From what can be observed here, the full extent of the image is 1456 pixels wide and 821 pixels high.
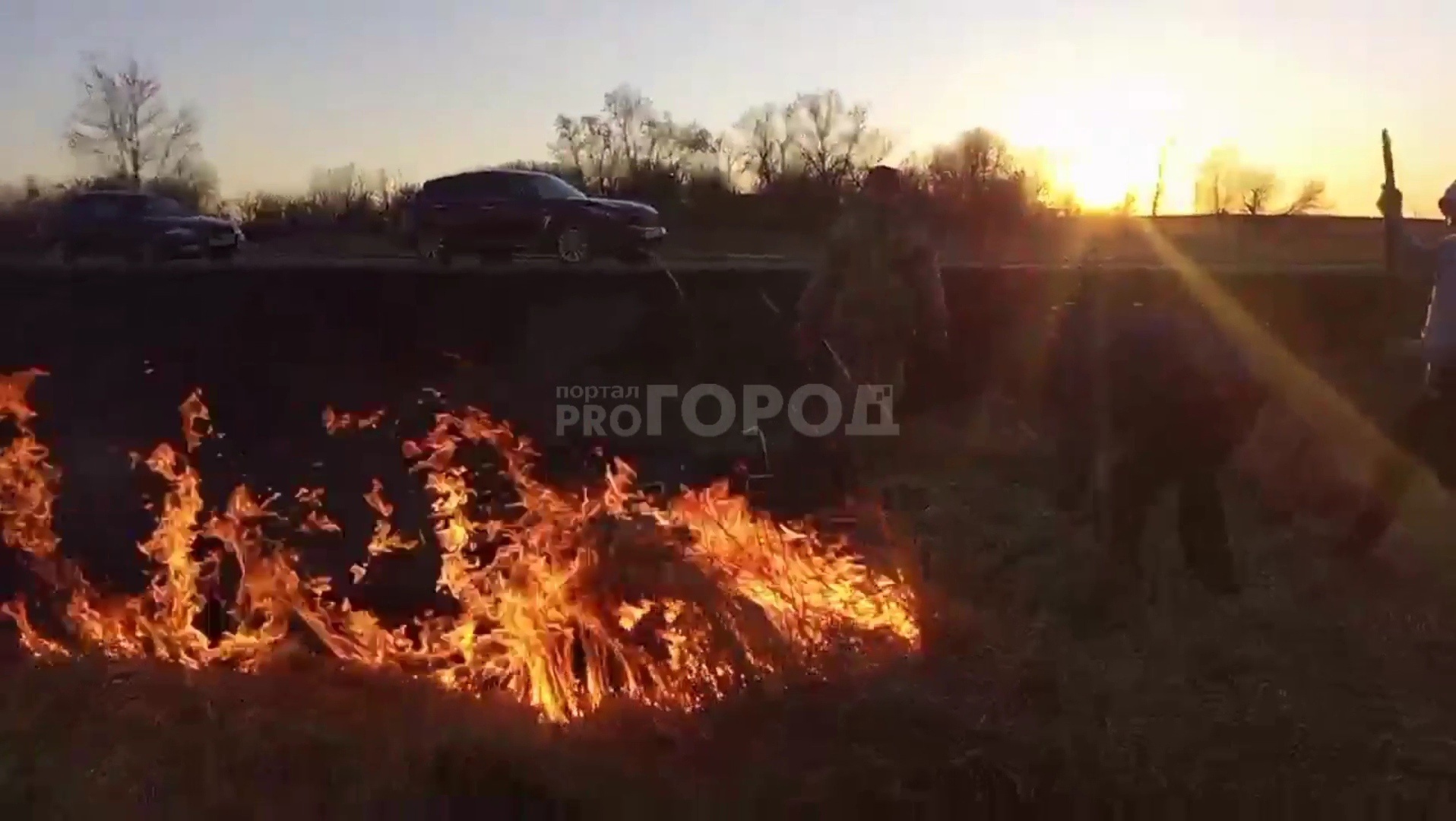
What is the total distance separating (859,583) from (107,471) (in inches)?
332

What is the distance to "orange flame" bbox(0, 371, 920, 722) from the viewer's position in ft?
14.6

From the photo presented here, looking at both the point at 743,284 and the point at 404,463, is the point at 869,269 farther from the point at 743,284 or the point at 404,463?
the point at 743,284

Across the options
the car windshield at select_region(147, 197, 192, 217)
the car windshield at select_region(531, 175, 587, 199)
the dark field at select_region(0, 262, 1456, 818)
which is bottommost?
the dark field at select_region(0, 262, 1456, 818)

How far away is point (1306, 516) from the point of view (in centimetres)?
720

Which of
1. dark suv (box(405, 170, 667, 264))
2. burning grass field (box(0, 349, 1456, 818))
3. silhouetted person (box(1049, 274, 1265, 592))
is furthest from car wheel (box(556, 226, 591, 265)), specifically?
silhouetted person (box(1049, 274, 1265, 592))

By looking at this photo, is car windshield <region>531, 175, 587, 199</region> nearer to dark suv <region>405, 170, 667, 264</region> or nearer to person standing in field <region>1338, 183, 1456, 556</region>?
dark suv <region>405, 170, 667, 264</region>

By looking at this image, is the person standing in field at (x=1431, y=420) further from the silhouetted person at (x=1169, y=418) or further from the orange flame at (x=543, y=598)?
the orange flame at (x=543, y=598)

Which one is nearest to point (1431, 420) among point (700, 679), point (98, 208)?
point (700, 679)

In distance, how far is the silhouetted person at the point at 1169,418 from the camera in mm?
5719

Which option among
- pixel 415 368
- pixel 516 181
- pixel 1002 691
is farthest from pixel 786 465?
pixel 516 181

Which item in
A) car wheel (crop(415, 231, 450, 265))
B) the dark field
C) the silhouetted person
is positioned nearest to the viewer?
the dark field

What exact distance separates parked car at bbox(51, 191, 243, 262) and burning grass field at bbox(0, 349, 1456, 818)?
20.9m

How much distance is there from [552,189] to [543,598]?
1882 centimetres

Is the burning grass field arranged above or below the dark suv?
below
